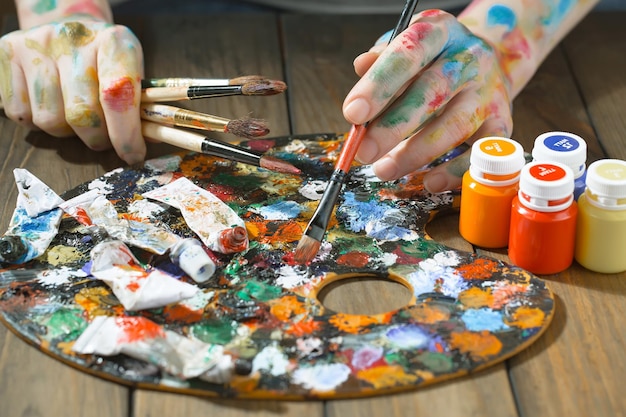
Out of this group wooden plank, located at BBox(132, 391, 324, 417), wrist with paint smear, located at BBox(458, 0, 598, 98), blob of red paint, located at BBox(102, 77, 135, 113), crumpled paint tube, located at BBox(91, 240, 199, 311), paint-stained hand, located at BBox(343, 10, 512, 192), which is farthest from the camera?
wrist with paint smear, located at BBox(458, 0, 598, 98)

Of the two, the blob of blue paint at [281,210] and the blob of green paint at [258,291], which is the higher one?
the blob of blue paint at [281,210]

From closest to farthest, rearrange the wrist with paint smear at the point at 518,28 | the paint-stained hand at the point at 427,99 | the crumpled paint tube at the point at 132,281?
the crumpled paint tube at the point at 132,281 < the paint-stained hand at the point at 427,99 < the wrist with paint smear at the point at 518,28

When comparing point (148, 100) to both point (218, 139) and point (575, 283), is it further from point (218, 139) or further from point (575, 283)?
point (575, 283)

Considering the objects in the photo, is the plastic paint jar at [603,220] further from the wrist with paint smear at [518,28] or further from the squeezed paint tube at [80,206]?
the squeezed paint tube at [80,206]

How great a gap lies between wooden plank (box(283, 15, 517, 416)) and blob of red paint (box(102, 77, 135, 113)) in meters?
0.26

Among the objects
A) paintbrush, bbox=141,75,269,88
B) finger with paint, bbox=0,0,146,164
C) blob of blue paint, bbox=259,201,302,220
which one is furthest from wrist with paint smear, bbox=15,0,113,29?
blob of blue paint, bbox=259,201,302,220

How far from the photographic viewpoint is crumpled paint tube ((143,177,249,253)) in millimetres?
1015

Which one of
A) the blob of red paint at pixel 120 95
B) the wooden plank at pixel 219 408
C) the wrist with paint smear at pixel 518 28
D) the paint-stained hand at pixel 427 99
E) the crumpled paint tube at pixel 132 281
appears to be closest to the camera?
the wooden plank at pixel 219 408

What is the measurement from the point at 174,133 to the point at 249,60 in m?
0.36

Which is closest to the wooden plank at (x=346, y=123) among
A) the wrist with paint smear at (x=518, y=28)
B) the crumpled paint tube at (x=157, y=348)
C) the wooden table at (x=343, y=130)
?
the wooden table at (x=343, y=130)

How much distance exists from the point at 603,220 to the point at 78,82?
70 centimetres

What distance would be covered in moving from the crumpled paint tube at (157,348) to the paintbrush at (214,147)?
0.32 m

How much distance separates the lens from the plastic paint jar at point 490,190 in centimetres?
99

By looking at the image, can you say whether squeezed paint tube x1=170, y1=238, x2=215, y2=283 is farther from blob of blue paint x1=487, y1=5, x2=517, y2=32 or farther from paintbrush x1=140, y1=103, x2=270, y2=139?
blob of blue paint x1=487, y1=5, x2=517, y2=32
